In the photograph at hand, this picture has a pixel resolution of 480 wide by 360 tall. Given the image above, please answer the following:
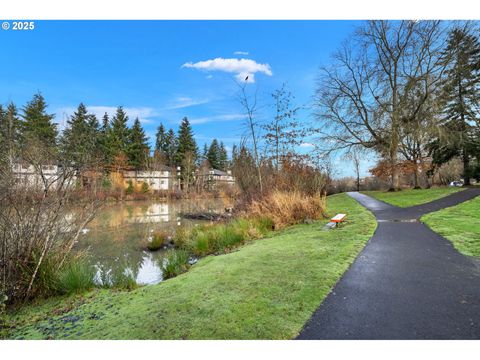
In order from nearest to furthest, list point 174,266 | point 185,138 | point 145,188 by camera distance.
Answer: point 174,266
point 145,188
point 185,138

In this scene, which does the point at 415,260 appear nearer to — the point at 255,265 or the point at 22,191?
the point at 255,265

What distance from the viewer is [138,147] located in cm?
3247

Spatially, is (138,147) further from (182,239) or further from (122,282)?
(122,282)

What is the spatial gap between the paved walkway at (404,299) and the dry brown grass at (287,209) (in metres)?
3.75

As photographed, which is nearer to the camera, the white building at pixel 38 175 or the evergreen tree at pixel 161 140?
the white building at pixel 38 175

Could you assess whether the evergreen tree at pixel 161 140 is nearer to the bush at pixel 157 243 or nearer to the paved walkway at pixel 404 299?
the bush at pixel 157 243

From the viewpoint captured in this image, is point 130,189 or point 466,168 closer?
point 466,168

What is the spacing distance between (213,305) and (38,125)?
5807 mm

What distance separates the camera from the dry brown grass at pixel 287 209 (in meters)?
8.34

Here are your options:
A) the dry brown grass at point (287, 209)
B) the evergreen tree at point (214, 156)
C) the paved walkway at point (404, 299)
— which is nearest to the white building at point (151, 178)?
the evergreen tree at point (214, 156)

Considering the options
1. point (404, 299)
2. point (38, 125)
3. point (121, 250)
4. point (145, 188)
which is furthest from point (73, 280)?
point (145, 188)

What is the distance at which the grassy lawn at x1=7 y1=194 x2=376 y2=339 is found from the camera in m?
2.40

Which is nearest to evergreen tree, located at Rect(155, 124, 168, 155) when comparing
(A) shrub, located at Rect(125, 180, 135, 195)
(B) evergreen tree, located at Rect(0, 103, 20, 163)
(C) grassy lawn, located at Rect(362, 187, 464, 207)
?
(A) shrub, located at Rect(125, 180, 135, 195)

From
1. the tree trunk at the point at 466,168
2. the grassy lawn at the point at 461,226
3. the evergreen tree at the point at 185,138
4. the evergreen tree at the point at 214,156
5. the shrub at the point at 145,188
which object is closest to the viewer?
the grassy lawn at the point at 461,226
